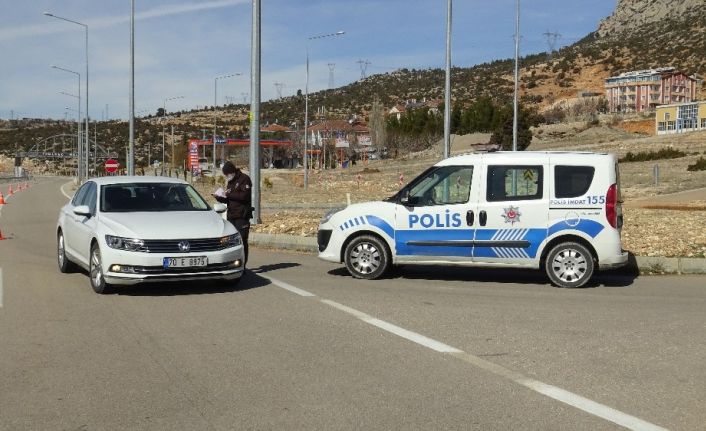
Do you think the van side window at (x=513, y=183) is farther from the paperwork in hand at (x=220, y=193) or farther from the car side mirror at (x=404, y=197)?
the paperwork in hand at (x=220, y=193)

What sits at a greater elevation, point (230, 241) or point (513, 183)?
point (513, 183)

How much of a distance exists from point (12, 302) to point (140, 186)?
101 inches

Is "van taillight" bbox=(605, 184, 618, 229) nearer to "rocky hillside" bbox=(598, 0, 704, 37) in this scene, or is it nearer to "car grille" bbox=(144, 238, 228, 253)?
"car grille" bbox=(144, 238, 228, 253)

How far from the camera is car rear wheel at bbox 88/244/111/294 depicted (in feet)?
33.9

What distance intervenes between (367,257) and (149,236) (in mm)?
3395

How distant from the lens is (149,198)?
11.6 m

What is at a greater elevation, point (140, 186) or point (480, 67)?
point (480, 67)

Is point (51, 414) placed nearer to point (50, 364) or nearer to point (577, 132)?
point (50, 364)

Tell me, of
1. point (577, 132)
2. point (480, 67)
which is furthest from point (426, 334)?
point (480, 67)

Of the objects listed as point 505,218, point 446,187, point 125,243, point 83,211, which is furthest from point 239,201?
point 505,218

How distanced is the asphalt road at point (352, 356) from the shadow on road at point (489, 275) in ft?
1.69

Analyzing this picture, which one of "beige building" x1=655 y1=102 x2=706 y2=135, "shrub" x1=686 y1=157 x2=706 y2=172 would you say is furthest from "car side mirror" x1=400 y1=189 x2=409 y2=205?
"beige building" x1=655 y1=102 x2=706 y2=135

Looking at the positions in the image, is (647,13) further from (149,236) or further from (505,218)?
(149,236)

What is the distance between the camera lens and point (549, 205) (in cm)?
1138
